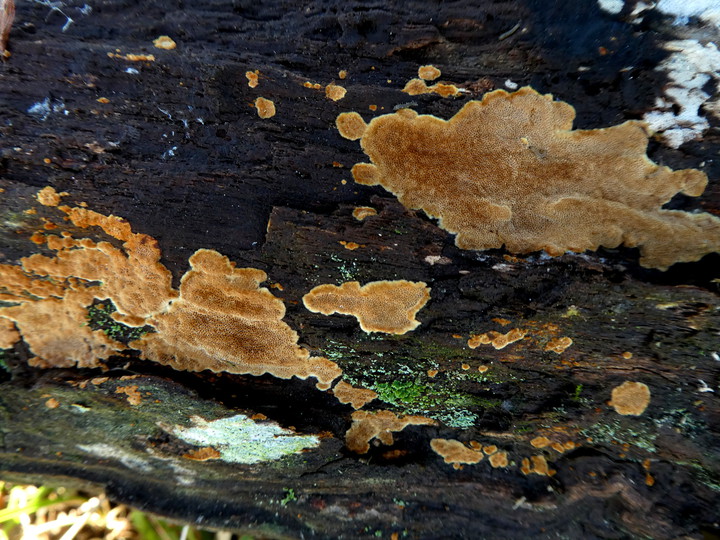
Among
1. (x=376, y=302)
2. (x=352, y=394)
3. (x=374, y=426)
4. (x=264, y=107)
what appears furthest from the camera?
(x=374, y=426)

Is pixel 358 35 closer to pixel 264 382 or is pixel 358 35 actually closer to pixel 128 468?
pixel 264 382

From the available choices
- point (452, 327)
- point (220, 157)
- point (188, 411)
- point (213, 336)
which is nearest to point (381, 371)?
point (452, 327)

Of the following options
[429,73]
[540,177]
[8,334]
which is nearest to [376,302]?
[540,177]

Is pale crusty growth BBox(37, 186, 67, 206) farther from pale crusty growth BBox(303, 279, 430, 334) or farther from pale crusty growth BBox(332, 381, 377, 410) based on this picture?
pale crusty growth BBox(332, 381, 377, 410)

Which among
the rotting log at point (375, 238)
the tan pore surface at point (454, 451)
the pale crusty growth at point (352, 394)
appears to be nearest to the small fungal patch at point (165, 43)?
the rotting log at point (375, 238)

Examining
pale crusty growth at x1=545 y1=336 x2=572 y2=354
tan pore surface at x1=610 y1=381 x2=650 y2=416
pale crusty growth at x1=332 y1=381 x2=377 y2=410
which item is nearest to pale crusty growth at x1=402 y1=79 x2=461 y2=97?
pale crusty growth at x1=545 y1=336 x2=572 y2=354

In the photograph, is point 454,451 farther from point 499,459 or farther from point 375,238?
point 375,238

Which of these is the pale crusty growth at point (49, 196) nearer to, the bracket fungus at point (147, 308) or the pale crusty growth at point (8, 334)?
the bracket fungus at point (147, 308)

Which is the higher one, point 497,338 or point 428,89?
point 428,89
